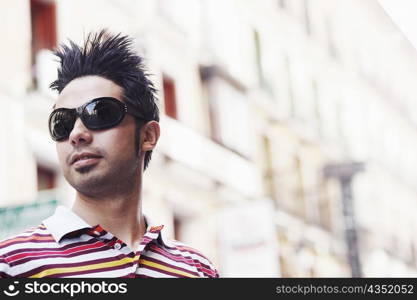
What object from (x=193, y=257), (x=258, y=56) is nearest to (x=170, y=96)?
(x=258, y=56)

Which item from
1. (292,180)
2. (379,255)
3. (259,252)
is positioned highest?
(292,180)

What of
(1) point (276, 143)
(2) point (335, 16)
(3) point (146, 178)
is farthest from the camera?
(1) point (276, 143)

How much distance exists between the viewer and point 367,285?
2.66 meters

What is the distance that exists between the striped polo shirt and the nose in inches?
4.9

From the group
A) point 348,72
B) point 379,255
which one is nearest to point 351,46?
point 348,72

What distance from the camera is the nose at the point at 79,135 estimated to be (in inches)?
70.7

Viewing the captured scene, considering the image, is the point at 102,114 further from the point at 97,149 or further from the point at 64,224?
the point at 64,224

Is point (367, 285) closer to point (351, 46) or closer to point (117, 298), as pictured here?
point (117, 298)

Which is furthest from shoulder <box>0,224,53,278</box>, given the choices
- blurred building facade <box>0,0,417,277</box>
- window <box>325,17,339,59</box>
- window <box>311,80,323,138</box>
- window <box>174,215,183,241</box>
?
window <box>311,80,323,138</box>

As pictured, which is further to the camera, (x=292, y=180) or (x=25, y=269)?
(x=292, y=180)

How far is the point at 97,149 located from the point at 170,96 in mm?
7092

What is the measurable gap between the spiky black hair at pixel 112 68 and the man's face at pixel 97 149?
0.01 metres

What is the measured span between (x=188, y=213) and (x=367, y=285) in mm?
6425

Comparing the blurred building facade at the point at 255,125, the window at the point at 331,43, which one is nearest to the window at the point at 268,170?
the blurred building facade at the point at 255,125
